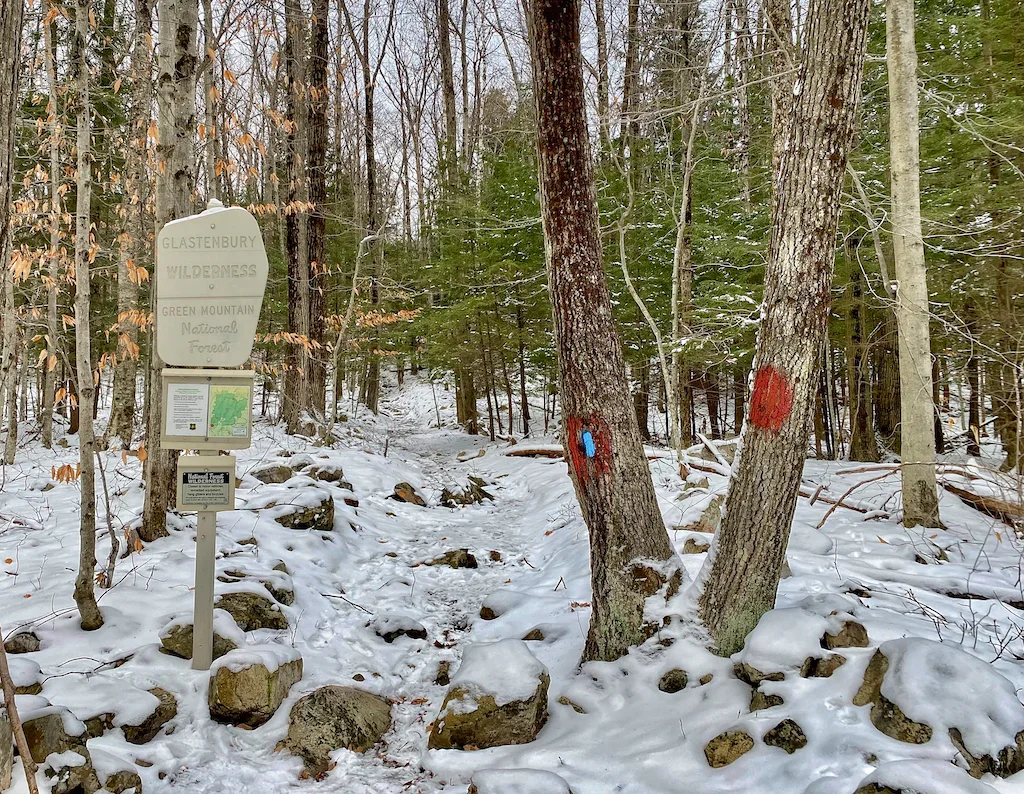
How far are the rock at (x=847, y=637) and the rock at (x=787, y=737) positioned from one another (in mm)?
552

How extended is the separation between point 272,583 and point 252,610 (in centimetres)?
49

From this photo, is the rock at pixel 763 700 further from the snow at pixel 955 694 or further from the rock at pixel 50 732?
the rock at pixel 50 732

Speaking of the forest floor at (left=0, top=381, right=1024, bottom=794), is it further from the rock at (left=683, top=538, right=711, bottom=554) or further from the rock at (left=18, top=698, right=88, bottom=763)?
the rock at (left=18, top=698, right=88, bottom=763)

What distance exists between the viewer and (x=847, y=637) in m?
2.98

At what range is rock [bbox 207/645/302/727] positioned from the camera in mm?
3154

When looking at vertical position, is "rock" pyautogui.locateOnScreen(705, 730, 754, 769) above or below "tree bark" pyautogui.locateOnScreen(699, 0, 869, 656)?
below

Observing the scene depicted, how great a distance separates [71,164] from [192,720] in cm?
548

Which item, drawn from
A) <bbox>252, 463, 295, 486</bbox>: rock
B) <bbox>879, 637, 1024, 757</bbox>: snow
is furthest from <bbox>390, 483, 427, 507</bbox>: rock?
<bbox>879, 637, 1024, 757</bbox>: snow

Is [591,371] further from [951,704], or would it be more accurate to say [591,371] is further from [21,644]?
[21,644]

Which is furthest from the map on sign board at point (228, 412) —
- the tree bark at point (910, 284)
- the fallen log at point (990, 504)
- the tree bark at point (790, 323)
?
the fallen log at point (990, 504)

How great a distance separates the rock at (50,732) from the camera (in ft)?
7.84

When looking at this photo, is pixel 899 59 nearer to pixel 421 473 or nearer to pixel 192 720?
pixel 192 720

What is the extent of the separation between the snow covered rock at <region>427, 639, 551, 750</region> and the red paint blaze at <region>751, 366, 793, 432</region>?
73.2 inches

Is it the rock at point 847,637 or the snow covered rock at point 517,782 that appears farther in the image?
the rock at point 847,637
